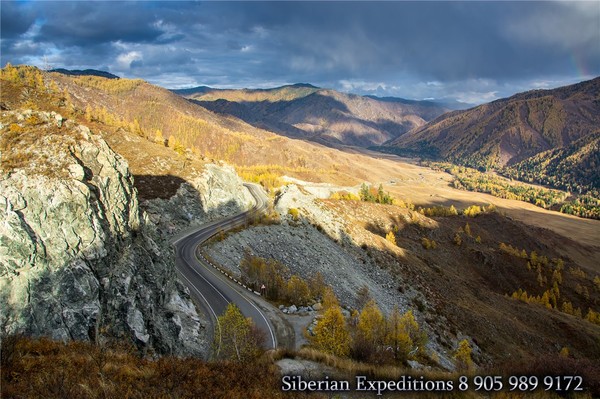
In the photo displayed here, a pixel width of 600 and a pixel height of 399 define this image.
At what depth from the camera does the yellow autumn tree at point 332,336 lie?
30.1m

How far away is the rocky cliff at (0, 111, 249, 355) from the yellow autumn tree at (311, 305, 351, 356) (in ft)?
40.9

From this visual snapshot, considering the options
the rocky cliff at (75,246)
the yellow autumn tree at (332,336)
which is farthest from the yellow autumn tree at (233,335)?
the yellow autumn tree at (332,336)

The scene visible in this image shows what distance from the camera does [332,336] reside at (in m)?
31.9

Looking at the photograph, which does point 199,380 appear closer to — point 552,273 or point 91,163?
point 91,163

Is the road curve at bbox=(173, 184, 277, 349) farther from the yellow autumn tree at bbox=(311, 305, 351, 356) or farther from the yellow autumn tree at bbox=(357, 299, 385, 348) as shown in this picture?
the yellow autumn tree at bbox=(357, 299, 385, 348)

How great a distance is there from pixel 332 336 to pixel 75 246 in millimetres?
21879

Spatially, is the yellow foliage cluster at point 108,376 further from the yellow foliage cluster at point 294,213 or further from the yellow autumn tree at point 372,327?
the yellow foliage cluster at point 294,213

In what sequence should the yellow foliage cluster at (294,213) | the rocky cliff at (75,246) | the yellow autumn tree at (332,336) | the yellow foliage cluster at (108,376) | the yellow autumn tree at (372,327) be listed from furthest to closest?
the yellow foliage cluster at (294,213), the yellow autumn tree at (372,327), the yellow autumn tree at (332,336), the rocky cliff at (75,246), the yellow foliage cluster at (108,376)

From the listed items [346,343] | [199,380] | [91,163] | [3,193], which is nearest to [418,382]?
[199,380]

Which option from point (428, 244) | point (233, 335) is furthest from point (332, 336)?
point (428, 244)

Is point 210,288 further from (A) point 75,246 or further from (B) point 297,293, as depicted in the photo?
(A) point 75,246

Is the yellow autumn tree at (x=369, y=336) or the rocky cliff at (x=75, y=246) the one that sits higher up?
the rocky cliff at (x=75, y=246)

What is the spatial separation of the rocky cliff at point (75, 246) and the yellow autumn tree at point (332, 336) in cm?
1246

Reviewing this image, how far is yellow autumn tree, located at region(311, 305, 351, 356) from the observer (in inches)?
1186
